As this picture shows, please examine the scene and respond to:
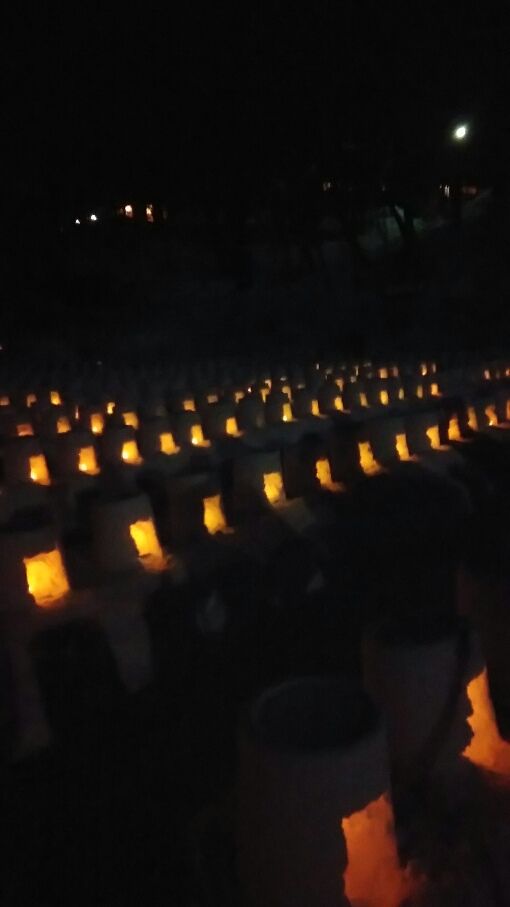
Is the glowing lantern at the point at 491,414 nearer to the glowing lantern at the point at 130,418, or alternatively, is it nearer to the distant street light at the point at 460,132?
the glowing lantern at the point at 130,418

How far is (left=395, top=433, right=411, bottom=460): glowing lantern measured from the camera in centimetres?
541

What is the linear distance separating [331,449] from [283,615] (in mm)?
1490

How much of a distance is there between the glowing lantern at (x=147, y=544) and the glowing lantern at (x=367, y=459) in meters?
1.65

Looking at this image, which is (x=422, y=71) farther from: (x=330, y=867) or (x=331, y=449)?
(x=330, y=867)

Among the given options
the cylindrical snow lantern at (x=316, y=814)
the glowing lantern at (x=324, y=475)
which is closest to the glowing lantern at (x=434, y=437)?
the glowing lantern at (x=324, y=475)

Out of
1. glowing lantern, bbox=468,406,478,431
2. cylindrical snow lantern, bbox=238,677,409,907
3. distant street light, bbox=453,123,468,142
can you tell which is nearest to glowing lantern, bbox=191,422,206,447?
glowing lantern, bbox=468,406,478,431

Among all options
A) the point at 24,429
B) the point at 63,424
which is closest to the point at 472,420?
the point at 63,424

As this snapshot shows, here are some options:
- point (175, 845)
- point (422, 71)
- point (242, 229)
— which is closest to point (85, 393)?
point (175, 845)

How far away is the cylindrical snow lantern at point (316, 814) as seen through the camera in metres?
1.51

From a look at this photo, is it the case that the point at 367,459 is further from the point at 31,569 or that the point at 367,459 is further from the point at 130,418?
the point at 31,569

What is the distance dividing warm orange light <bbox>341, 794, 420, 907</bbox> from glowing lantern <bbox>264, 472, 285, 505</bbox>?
305cm

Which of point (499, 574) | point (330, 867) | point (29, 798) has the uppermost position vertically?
point (499, 574)

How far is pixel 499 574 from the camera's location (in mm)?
2311

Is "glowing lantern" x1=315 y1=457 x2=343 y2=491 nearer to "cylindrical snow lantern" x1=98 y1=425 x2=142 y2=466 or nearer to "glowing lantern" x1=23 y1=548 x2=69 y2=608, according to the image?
"cylindrical snow lantern" x1=98 y1=425 x2=142 y2=466
